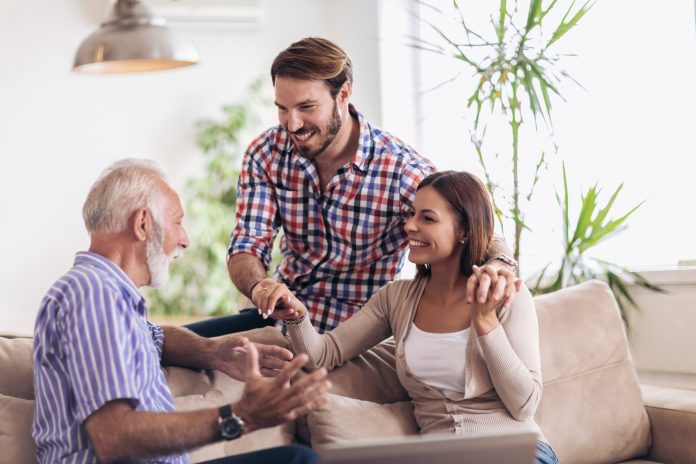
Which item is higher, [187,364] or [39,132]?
[39,132]

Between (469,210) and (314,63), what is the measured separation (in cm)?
67

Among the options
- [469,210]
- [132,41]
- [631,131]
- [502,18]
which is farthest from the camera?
[631,131]

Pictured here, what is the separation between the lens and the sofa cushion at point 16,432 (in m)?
2.13

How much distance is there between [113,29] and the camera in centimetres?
330

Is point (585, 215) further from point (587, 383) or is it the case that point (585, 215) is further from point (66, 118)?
point (66, 118)

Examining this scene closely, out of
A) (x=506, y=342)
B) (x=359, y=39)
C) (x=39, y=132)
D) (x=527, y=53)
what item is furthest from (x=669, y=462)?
(x=39, y=132)

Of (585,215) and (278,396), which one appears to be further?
(585,215)

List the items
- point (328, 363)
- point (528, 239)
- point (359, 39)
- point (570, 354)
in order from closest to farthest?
1. point (328, 363)
2. point (570, 354)
3. point (528, 239)
4. point (359, 39)

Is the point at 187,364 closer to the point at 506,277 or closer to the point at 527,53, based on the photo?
the point at 506,277

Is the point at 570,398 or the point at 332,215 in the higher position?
the point at 332,215

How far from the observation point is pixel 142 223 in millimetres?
2096

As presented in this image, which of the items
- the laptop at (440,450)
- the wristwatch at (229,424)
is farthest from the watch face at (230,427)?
the laptop at (440,450)

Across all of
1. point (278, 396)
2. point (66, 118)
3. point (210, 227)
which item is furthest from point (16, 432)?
point (66, 118)

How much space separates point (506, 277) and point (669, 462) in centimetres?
111
